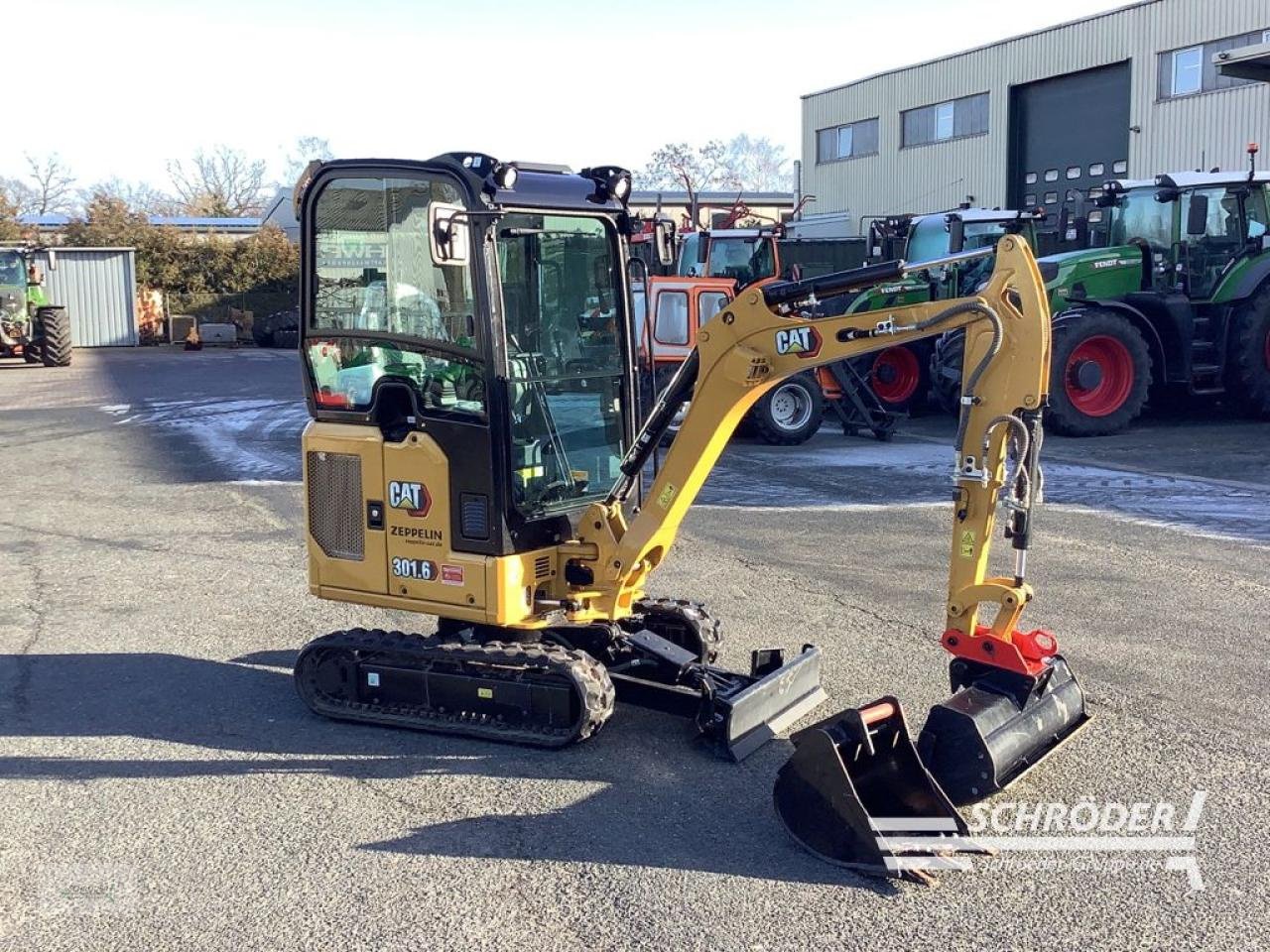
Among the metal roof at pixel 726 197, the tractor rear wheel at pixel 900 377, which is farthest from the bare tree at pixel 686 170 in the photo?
the tractor rear wheel at pixel 900 377

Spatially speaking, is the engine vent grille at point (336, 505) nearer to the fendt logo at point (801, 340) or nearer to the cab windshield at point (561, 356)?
the cab windshield at point (561, 356)

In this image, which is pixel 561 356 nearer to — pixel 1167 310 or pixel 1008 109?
pixel 1167 310

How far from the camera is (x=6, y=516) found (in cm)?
1162

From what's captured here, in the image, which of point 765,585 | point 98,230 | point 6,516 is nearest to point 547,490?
point 765,585

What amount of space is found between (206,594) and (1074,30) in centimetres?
2672

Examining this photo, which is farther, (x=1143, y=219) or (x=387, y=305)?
(x=1143, y=219)

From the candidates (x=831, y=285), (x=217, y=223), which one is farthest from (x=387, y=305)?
(x=217, y=223)

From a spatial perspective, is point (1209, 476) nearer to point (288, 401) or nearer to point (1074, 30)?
point (288, 401)

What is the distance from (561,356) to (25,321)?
26589mm

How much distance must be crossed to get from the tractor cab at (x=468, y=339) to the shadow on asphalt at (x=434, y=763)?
815 mm

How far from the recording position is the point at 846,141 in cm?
3803

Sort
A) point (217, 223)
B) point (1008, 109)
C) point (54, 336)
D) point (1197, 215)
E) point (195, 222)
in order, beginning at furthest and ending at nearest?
point (217, 223), point (195, 222), point (1008, 109), point (54, 336), point (1197, 215)

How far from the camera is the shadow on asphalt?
4.70 meters

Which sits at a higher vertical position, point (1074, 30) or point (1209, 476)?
point (1074, 30)
